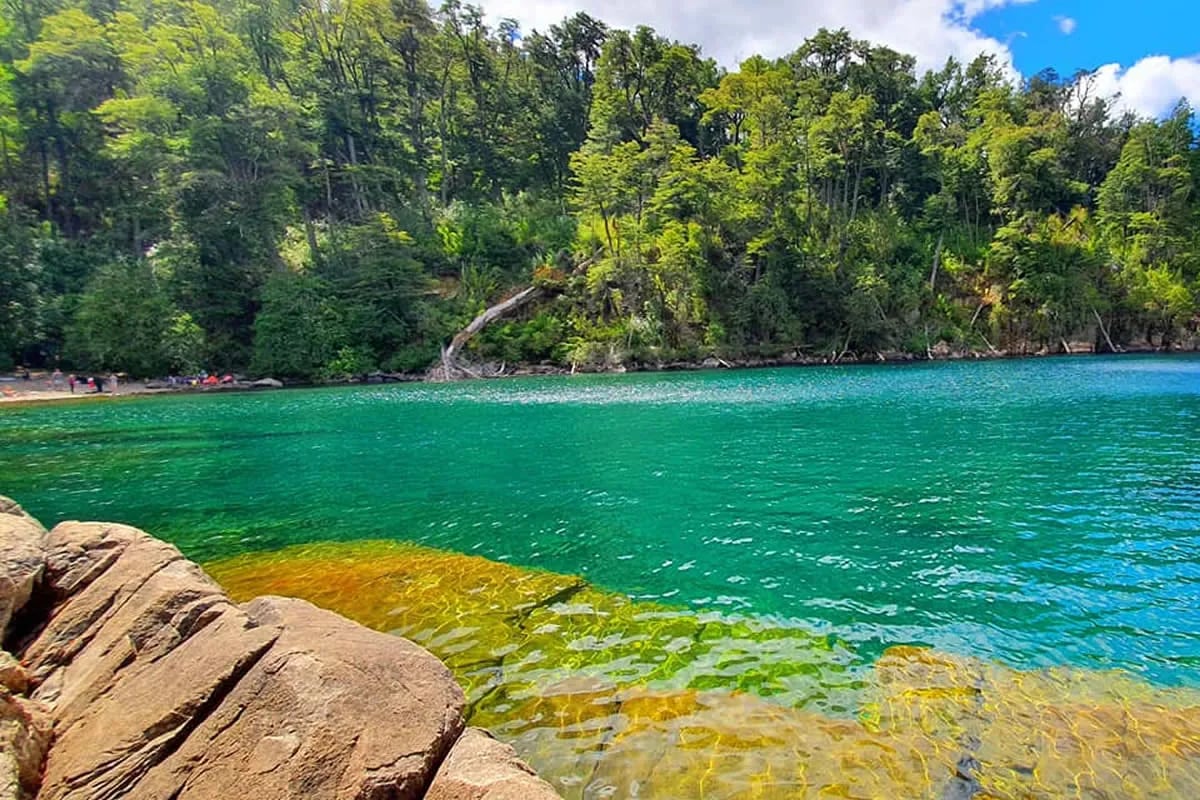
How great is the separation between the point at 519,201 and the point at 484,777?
60080 millimetres

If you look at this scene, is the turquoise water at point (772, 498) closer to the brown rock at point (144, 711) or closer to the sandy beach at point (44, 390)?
the brown rock at point (144, 711)

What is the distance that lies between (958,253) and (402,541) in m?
63.3

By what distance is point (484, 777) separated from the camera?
2990 millimetres

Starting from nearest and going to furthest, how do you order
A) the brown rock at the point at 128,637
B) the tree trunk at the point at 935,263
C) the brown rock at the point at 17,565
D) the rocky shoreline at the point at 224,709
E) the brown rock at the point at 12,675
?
1. the rocky shoreline at the point at 224,709
2. the brown rock at the point at 12,675
3. the brown rock at the point at 128,637
4. the brown rock at the point at 17,565
5. the tree trunk at the point at 935,263

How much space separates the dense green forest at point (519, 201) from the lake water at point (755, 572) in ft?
88.9

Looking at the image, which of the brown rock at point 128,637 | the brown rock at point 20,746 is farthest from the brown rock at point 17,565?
the brown rock at point 20,746

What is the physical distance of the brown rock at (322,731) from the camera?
115 inches

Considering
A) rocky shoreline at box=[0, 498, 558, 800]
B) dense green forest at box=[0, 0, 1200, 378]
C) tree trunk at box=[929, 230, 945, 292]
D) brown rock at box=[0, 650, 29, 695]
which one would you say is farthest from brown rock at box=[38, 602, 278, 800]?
tree trunk at box=[929, 230, 945, 292]

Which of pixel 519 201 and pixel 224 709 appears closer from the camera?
pixel 224 709

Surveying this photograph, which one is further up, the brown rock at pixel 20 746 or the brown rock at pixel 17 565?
the brown rock at pixel 17 565

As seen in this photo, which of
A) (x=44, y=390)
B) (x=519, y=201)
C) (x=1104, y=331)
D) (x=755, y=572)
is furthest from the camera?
(x=519, y=201)

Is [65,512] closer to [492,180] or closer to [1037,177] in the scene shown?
[492,180]

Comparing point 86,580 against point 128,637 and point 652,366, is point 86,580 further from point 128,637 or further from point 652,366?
point 652,366

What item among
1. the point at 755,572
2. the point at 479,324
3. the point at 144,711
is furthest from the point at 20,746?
the point at 479,324
